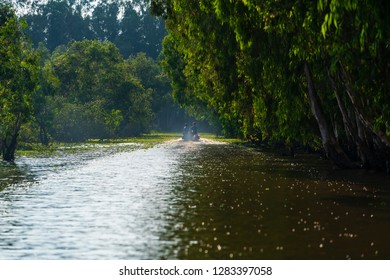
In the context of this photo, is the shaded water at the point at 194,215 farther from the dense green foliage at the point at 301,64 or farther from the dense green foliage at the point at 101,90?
the dense green foliage at the point at 101,90

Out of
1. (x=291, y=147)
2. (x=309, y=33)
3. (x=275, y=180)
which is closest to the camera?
(x=309, y=33)

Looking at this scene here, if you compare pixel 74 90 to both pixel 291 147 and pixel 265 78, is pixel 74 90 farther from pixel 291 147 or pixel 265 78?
pixel 265 78

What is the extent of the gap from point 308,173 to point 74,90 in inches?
2888

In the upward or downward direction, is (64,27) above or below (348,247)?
above

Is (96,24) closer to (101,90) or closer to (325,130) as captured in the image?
(101,90)

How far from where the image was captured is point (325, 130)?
3247 centimetres

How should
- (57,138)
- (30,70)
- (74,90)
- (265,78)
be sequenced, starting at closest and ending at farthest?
(265,78)
(30,70)
(57,138)
(74,90)

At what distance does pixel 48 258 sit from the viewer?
41.8 ft

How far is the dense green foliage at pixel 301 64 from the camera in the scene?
65.8 ft

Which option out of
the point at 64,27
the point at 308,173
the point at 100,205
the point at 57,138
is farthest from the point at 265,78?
the point at 64,27

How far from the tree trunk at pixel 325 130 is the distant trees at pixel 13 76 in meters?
16.3

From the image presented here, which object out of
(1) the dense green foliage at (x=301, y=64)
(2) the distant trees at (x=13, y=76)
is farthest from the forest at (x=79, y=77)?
(1) the dense green foliage at (x=301, y=64)

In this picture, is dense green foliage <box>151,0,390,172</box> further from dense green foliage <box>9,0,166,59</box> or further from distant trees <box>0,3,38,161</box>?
dense green foliage <box>9,0,166,59</box>

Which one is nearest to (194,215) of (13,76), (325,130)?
(325,130)
